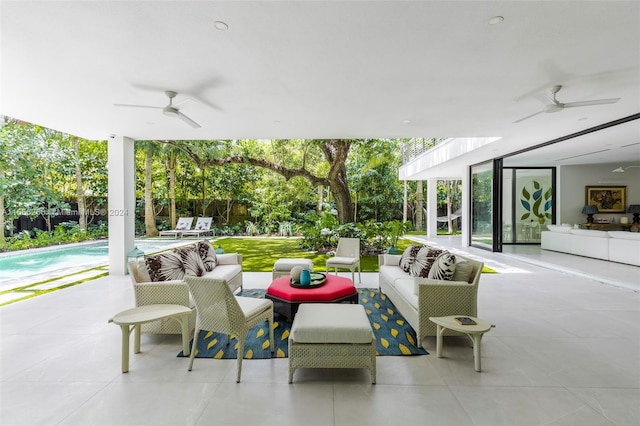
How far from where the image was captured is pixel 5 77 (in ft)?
11.2

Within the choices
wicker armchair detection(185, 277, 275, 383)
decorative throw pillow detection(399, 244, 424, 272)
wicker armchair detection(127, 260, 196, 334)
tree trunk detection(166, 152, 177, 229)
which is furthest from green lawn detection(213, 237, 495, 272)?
tree trunk detection(166, 152, 177, 229)

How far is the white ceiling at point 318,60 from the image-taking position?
235cm

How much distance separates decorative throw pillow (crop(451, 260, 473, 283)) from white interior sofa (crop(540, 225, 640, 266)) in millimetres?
6354

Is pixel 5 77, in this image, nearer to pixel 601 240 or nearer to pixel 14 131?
pixel 14 131

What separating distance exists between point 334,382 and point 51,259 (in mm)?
9451

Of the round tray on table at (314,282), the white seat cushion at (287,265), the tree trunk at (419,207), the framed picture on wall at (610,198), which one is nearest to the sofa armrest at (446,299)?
the round tray on table at (314,282)

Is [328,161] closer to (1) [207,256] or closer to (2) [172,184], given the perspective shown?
(1) [207,256]

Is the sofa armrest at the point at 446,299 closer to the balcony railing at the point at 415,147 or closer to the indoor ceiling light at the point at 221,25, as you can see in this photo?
the indoor ceiling light at the point at 221,25

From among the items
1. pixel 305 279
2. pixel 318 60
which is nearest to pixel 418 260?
pixel 305 279

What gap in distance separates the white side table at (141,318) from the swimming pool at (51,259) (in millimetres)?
5310

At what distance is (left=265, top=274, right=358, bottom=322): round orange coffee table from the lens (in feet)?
11.4

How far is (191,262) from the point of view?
4.00 metres

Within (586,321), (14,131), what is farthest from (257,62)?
(14,131)

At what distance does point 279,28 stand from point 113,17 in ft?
4.28
